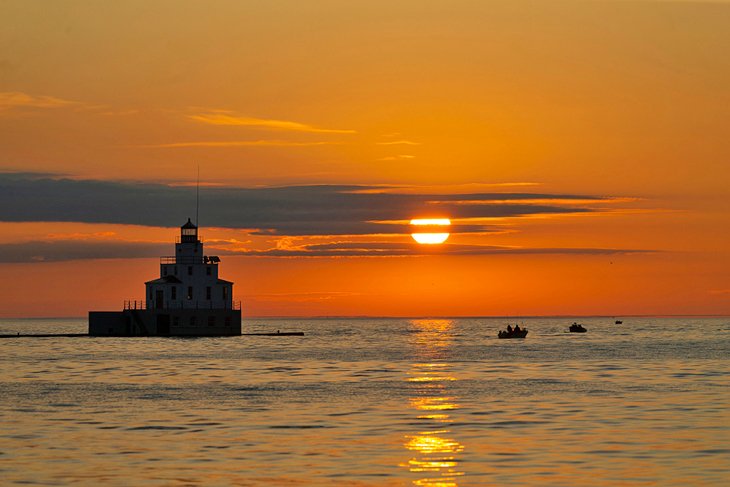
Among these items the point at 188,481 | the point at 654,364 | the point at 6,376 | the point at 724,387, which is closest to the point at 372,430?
the point at 188,481

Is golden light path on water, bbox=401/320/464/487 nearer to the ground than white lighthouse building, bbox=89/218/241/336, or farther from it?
nearer to the ground

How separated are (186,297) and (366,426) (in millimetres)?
113613

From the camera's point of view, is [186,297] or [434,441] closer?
[434,441]

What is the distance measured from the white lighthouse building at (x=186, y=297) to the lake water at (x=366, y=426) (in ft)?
211

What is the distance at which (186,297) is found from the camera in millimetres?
161875

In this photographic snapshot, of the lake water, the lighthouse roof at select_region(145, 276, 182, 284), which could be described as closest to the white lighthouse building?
the lighthouse roof at select_region(145, 276, 182, 284)

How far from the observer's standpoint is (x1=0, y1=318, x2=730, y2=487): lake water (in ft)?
124

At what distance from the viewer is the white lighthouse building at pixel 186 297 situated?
161 m

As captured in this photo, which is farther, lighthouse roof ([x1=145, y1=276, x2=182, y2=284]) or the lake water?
lighthouse roof ([x1=145, y1=276, x2=182, y2=284])

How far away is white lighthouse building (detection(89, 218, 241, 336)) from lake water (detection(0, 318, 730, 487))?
64.4 meters

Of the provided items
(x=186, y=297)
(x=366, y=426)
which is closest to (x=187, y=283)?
(x=186, y=297)

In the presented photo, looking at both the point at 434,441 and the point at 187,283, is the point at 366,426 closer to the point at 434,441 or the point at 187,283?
the point at 434,441

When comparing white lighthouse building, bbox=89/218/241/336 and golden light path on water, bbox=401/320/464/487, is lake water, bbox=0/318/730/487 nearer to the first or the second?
golden light path on water, bbox=401/320/464/487

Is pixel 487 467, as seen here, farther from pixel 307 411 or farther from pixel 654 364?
pixel 654 364
